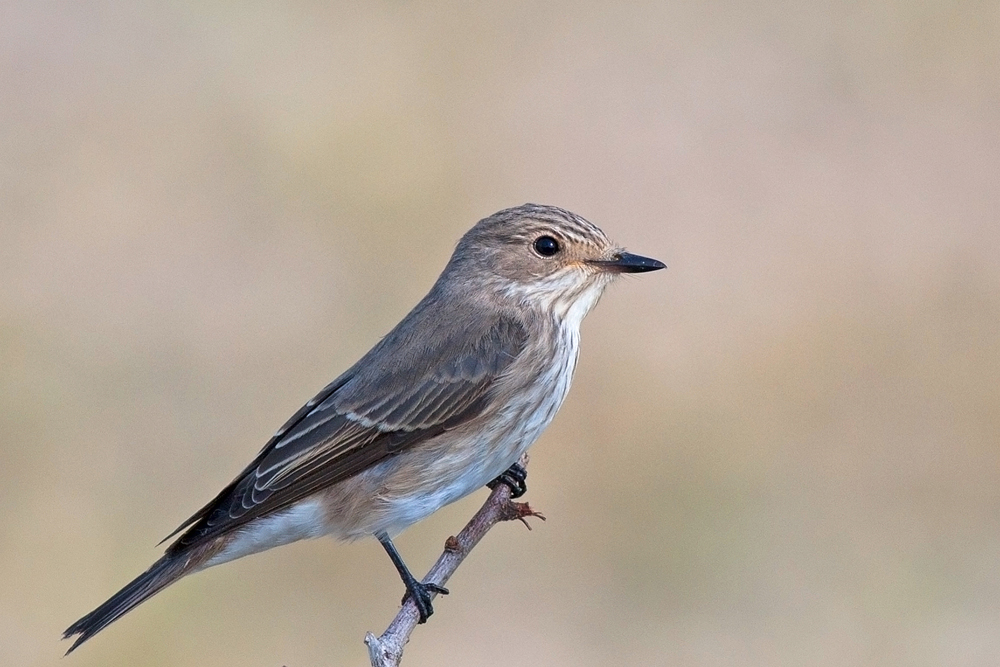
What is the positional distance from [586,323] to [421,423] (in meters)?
5.00

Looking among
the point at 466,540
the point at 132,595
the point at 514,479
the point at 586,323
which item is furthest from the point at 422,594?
the point at 586,323

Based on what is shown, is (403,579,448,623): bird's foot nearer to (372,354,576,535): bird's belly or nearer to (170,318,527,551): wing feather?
(372,354,576,535): bird's belly

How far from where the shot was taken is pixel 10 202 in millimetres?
11789

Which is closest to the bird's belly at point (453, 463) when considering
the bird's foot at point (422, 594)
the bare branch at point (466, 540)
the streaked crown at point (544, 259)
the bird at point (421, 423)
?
the bird at point (421, 423)

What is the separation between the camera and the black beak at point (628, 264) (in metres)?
5.75

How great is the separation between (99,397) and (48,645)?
7.80 ft

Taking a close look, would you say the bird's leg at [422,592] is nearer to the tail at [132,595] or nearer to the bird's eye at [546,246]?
the tail at [132,595]

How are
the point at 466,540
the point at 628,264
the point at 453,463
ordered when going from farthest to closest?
the point at 628,264
the point at 453,463
the point at 466,540

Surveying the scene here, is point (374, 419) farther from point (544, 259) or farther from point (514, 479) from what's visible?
point (544, 259)

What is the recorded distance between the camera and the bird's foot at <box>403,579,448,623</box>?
17.6 feet

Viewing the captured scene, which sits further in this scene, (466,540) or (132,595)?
(132,595)

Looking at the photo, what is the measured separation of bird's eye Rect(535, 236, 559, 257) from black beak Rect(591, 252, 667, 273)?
0.62 feet

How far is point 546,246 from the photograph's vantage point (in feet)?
19.5

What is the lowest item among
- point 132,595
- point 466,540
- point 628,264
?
point 132,595
